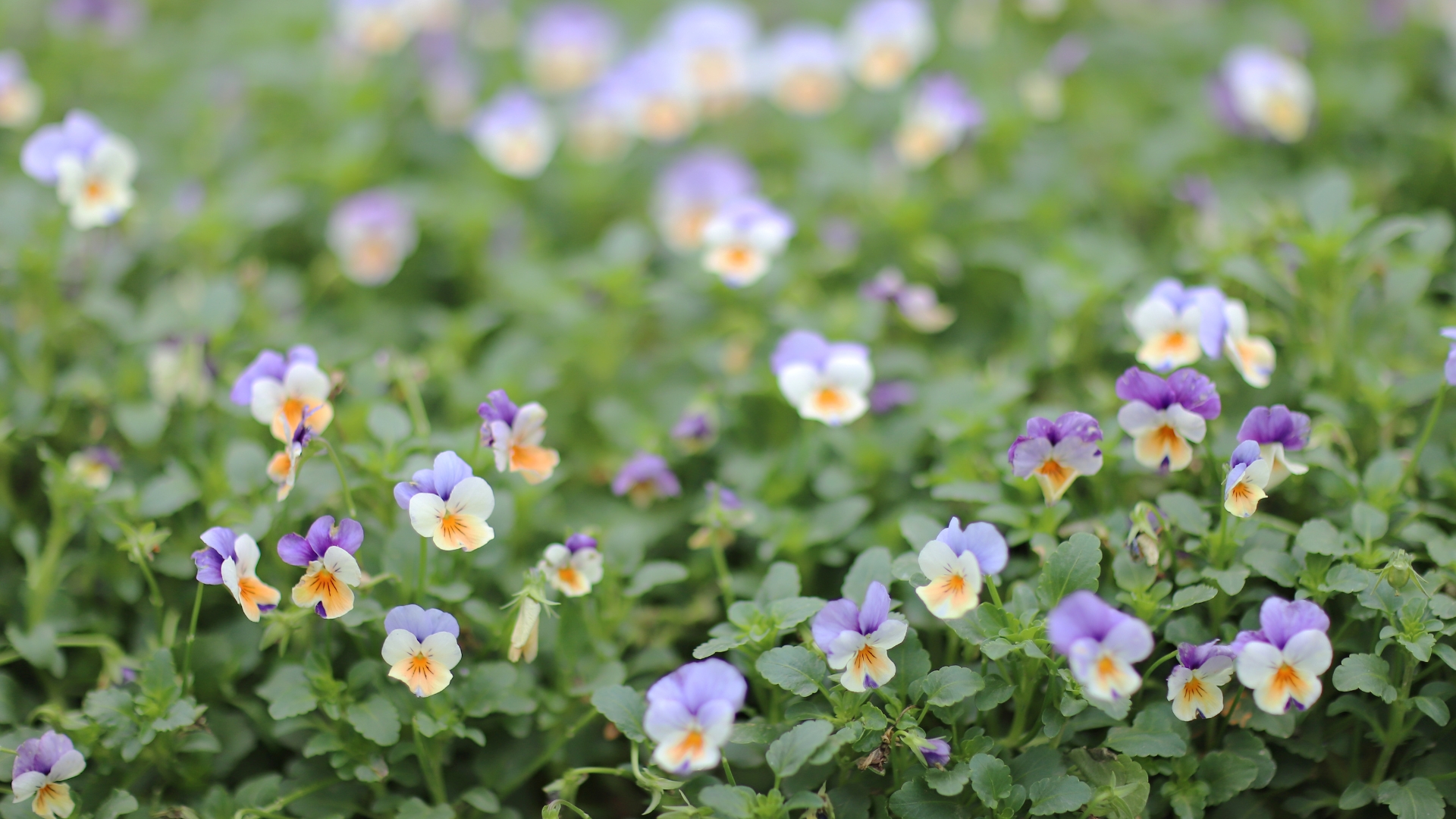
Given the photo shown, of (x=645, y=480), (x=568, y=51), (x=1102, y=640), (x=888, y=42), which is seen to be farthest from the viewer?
(x=568, y=51)

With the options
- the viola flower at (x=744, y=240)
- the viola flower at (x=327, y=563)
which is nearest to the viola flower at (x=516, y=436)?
the viola flower at (x=327, y=563)

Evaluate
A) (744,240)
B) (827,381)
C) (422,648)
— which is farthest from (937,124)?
(422,648)

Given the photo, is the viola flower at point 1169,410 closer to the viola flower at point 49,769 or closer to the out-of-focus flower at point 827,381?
the out-of-focus flower at point 827,381

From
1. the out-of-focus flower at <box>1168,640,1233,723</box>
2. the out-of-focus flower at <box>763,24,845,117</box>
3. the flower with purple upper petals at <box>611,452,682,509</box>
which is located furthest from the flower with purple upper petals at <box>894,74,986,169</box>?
the out-of-focus flower at <box>1168,640,1233,723</box>

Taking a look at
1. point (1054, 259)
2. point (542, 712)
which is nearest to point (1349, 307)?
point (1054, 259)

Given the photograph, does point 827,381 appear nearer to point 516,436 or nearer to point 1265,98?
point 516,436

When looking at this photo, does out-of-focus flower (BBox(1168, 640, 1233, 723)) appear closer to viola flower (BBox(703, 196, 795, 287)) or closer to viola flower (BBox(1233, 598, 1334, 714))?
viola flower (BBox(1233, 598, 1334, 714))
